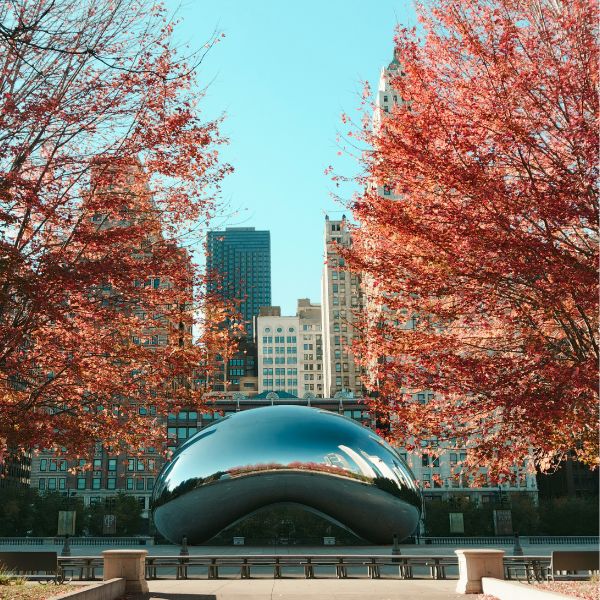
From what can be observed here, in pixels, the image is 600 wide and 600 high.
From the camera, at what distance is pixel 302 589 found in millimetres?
16516

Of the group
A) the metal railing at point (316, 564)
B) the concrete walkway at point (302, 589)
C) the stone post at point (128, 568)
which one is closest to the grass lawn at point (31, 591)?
the concrete walkway at point (302, 589)

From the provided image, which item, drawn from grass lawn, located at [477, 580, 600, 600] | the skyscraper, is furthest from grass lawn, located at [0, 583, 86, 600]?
the skyscraper

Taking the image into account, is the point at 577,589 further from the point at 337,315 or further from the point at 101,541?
the point at 337,315

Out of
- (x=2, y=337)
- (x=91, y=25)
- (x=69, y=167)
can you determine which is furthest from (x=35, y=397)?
(x=91, y=25)

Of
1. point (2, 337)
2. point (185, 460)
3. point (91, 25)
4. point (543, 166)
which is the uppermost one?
point (91, 25)

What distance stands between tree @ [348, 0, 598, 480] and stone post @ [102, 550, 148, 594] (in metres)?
6.26

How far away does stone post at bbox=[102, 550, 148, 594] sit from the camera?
602 inches

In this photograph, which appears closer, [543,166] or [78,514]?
[543,166]

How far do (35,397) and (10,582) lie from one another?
3.46 m

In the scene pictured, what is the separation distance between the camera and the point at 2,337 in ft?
42.8

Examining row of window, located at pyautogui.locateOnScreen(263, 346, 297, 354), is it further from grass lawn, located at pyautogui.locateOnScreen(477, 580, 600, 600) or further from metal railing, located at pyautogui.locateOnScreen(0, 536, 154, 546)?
grass lawn, located at pyautogui.locateOnScreen(477, 580, 600, 600)

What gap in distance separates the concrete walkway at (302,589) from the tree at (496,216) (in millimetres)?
3418

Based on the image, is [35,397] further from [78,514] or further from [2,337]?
[78,514]

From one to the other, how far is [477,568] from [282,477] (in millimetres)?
10983
